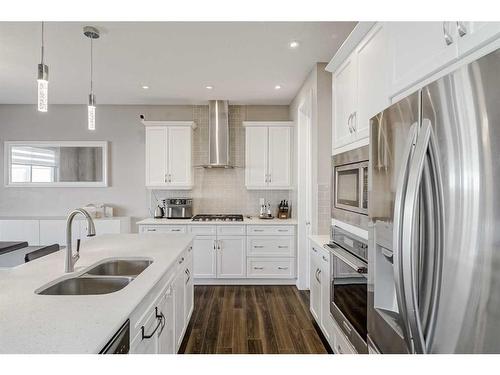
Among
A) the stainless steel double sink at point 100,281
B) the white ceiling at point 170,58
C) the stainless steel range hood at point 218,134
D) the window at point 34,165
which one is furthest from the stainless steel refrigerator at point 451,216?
the window at point 34,165

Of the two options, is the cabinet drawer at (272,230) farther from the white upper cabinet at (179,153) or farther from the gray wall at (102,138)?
the gray wall at (102,138)

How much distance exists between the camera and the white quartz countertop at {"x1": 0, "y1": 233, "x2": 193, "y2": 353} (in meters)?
0.89

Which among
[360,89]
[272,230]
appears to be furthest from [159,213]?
[360,89]

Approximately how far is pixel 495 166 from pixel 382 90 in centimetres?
93

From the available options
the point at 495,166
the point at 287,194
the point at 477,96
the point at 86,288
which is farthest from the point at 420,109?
the point at 287,194

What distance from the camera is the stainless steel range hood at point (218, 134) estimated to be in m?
4.31

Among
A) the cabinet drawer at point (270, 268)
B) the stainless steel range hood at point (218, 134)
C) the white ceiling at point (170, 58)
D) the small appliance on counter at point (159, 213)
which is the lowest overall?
the cabinet drawer at point (270, 268)

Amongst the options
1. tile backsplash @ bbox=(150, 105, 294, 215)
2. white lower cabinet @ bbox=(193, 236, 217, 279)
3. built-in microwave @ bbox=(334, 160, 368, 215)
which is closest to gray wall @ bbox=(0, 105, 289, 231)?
tile backsplash @ bbox=(150, 105, 294, 215)

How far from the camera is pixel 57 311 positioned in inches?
43.4

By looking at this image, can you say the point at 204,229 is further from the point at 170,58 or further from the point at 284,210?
the point at 170,58

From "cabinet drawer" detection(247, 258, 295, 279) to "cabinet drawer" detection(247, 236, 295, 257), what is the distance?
0.07m

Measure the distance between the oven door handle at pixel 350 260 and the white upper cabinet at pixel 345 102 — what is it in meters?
Result: 0.75

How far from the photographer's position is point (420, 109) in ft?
2.85

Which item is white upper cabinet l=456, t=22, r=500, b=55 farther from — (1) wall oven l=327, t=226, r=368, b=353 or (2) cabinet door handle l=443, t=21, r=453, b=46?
(1) wall oven l=327, t=226, r=368, b=353
